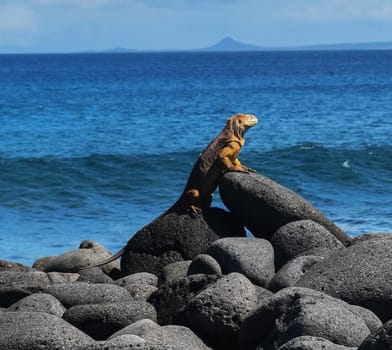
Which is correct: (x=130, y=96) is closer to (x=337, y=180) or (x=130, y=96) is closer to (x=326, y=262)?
(x=337, y=180)

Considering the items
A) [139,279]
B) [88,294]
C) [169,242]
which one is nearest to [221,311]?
[88,294]

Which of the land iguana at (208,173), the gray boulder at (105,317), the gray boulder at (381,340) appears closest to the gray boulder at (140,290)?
the gray boulder at (105,317)

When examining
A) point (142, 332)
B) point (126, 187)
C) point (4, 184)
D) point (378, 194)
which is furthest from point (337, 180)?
point (142, 332)

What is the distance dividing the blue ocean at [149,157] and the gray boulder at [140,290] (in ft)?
15.4

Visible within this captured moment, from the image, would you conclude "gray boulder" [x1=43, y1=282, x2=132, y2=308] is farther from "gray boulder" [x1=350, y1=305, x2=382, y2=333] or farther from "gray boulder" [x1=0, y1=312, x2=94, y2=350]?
"gray boulder" [x1=350, y1=305, x2=382, y2=333]

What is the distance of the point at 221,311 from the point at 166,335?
0.73 metres

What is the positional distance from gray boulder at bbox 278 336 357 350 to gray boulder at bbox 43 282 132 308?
2494 millimetres

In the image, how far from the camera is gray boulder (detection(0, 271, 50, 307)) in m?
8.26

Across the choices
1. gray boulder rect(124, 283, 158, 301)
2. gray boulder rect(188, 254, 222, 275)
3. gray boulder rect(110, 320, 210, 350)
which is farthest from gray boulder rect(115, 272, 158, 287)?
gray boulder rect(110, 320, 210, 350)

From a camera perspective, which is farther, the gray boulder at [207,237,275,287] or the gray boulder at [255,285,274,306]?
the gray boulder at [207,237,275,287]

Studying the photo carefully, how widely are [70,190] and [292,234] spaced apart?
11.3 meters

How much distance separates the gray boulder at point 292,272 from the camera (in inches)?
317

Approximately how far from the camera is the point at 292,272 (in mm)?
8164

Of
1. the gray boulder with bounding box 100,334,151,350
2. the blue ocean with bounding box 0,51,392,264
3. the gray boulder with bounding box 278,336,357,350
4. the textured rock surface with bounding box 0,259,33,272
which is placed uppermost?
the gray boulder with bounding box 278,336,357,350
